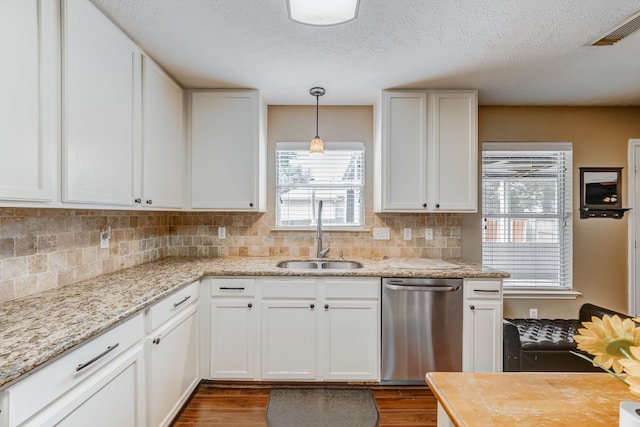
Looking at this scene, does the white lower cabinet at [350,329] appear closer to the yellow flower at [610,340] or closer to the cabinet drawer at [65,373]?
the cabinet drawer at [65,373]

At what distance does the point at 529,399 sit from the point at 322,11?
5.93ft

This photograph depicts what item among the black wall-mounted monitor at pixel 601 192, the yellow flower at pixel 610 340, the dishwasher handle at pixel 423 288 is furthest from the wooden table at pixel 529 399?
the black wall-mounted monitor at pixel 601 192

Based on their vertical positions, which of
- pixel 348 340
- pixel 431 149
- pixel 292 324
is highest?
pixel 431 149

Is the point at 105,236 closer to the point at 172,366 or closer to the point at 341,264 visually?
the point at 172,366

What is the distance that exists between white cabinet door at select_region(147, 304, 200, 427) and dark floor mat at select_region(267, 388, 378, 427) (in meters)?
0.60

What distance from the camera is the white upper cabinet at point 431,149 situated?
9.11ft

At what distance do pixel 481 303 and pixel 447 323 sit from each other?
0.94 ft

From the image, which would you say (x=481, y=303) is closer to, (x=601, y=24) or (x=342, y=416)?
(x=342, y=416)

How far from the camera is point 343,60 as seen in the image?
2.26 meters

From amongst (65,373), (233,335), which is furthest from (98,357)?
(233,335)

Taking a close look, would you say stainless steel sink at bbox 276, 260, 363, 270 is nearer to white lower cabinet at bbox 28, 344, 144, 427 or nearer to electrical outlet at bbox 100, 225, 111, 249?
electrical outlet at bbox 100, 225, 111, 249

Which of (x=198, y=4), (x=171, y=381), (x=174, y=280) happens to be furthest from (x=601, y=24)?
(x=171, y=381)

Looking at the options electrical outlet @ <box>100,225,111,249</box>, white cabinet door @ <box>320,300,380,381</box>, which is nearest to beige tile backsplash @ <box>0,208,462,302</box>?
electrical outlet @ <box>100,225,111,249</box>

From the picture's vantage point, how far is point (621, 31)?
1.91 meters
